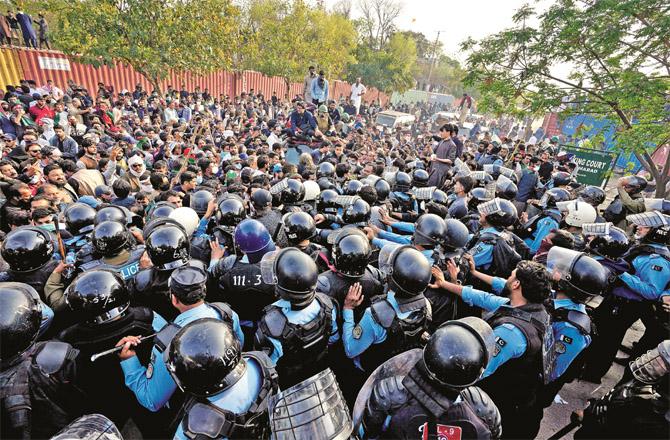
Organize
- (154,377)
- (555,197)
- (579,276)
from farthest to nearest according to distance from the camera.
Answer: (555,197)
(579,276)
(154,377)

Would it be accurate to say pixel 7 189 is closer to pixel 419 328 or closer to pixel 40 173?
pixel 40 173

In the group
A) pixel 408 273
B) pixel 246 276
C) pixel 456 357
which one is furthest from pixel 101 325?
pixel 456 357

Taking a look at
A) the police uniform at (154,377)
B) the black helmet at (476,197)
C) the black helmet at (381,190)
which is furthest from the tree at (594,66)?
the police uniform at (154,377)

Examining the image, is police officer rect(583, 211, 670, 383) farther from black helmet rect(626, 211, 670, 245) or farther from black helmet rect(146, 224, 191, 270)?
black helmet rect(146, 224, 191, 270)

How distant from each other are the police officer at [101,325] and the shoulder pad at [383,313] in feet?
4.88

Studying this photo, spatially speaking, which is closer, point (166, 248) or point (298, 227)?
point (166, 248)

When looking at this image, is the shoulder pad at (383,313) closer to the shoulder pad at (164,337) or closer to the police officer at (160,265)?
the shoulder pad at (164,337)

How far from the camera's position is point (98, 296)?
2.15 metres

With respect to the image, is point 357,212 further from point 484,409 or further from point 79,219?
point 79,219

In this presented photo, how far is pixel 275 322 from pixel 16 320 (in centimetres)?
143

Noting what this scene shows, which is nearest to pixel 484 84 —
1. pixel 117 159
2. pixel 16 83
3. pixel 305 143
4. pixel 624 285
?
pixel 305 143

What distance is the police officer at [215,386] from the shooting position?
158 centimetres

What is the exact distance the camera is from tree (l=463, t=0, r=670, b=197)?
6227 mm

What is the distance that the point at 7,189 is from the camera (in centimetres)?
472
